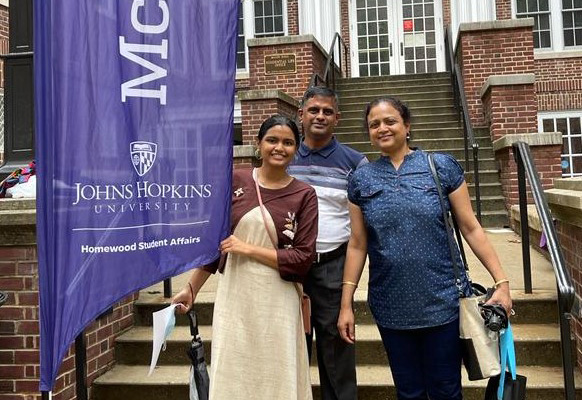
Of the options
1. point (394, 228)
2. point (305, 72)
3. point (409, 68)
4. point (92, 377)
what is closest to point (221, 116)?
point (394, 228)

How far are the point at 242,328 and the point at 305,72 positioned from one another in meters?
7.30

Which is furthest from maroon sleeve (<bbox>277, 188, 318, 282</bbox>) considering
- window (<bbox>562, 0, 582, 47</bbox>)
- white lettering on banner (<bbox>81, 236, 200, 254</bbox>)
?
window (<bbox>562, 0, 582, 47</bbox>)

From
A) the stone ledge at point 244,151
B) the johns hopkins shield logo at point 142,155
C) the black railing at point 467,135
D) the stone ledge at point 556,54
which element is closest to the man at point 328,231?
the johns hopkins shield logo at point 142,155

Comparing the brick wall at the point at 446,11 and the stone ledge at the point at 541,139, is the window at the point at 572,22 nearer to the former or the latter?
the brick wall at the point at 446,11

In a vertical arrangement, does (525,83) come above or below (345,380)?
above

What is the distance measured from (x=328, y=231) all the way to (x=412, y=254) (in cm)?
53

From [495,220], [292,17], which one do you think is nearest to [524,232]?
→ [495,220]

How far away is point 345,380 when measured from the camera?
8.47 feet

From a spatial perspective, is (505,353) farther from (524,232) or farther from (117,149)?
(524,232)

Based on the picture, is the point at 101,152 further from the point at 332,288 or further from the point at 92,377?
the point at 92,377

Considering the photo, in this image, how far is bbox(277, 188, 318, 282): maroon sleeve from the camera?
88.0 inches

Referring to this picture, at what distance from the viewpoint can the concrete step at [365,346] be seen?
3518 mm

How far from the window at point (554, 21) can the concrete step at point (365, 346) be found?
970 cm

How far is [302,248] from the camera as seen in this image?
7.45ft
